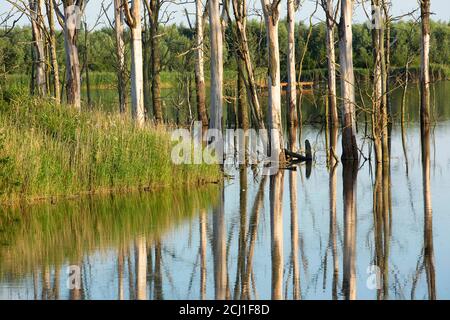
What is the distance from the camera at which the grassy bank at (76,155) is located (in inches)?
630

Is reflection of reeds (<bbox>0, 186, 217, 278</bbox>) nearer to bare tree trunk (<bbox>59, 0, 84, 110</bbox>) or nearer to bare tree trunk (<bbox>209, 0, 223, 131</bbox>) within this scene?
bare tree trunk (<bbox>209, 0, 223, 131</bbox>)

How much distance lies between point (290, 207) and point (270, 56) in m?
6.74

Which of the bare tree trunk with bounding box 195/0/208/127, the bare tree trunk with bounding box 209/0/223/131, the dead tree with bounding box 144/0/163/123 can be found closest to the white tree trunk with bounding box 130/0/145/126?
the bare tree trunk with bounding box 209/0/223/131

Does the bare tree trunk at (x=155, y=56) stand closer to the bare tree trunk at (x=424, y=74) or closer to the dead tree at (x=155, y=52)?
the dead tree at (x=155, y=52)

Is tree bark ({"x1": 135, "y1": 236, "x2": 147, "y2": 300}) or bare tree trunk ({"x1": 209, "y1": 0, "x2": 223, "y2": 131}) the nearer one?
tree bark ({"x1": 135, "y1": 236, "x2": 147, "y2": 300})

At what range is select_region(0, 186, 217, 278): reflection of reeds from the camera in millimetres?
11898

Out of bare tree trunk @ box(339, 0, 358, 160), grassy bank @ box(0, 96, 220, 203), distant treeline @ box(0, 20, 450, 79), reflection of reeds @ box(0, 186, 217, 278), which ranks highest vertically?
distant treeline @ box(0, 20, 450, 79)

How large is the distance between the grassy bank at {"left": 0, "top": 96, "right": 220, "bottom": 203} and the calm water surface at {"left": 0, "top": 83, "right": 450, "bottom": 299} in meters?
0.52

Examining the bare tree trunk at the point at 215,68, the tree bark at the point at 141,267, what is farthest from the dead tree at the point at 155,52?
Result: the tree bark at the point at 141,267

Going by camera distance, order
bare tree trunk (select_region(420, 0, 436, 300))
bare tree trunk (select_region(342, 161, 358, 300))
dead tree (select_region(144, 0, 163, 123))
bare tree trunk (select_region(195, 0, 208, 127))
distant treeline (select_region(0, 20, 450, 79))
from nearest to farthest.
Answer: bare tree trunk (select_region(342, 161, 358, 300)) → bare tree trunk (select_region(420, 0, 436, 300)) → dead tree (select_region(144, 0, 163, 123)) → bare tree trunk (select_region(195, 0, 208, 127)) → distant treeline (select_region(0, 20, 450, 79))

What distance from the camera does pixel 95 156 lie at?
17.0 metres
